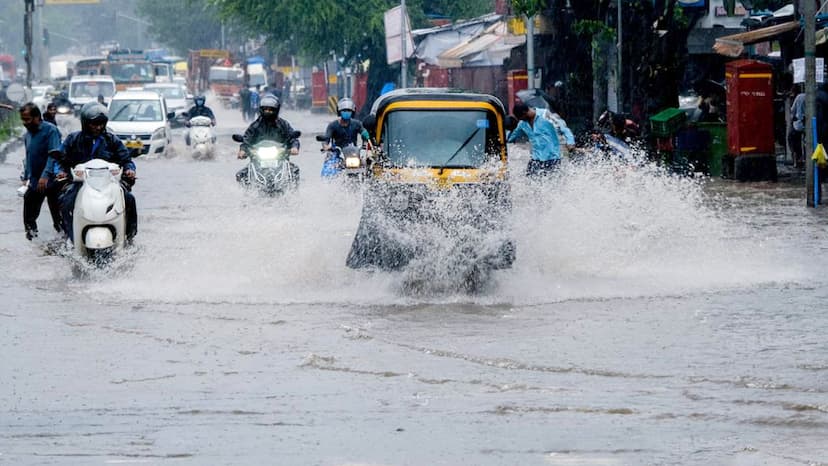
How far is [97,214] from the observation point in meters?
13.4

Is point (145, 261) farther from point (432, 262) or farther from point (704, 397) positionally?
point (704, 397)

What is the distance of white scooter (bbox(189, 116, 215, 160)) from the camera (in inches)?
1345

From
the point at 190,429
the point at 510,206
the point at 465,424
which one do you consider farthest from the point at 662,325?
the point at 190,429

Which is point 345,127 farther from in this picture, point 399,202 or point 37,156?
point 399,202

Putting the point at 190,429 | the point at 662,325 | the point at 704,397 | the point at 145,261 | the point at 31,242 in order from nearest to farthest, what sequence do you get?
1. the point at 190,429
2. the point at 704,397
3. the point at 662,325
4. the point at 145,261
5. the point at 31,242

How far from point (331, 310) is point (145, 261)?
10.9ft

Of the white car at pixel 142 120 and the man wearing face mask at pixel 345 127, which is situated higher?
the man wearing face mask at pixel 345 127

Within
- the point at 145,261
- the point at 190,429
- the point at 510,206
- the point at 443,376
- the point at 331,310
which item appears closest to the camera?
the point at 190,429

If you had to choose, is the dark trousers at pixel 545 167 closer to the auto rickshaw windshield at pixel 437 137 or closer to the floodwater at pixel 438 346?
the floodwater at pixel 438 346

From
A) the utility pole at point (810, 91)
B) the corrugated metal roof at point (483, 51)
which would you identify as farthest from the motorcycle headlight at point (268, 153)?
the corrugated metal roof at point (483, 51)

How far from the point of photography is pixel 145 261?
14.5 metres

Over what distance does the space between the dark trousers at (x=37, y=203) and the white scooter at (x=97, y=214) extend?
257cm

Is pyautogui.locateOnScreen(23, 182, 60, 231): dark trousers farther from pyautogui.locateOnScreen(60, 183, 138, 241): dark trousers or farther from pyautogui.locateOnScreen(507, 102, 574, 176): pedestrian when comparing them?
pyautogui.locateOnScreen(507, 102, 574, 176): pedestrian

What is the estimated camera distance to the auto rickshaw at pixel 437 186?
40.4 ft
